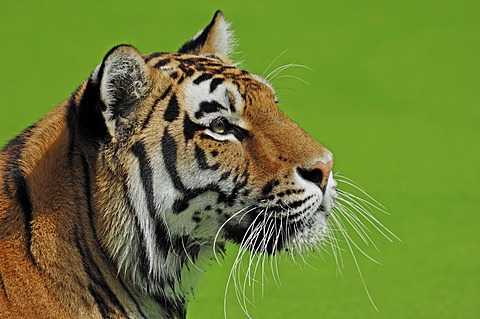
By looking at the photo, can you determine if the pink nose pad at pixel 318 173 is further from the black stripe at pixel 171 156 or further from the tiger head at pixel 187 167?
the black stripe at pixel 171 156

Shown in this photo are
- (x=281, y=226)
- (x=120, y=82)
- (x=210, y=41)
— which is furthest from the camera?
(x=210, y=41)

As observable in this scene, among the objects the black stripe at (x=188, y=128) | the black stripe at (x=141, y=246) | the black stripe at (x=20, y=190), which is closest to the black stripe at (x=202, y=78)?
the black stripe at (x=188, y=128)

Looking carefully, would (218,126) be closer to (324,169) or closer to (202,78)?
(202,78)

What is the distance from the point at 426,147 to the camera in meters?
5.78

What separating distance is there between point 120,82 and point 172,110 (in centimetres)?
17

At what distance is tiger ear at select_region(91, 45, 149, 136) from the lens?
7.77 feet

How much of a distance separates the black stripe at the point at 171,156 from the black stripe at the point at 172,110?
0.12ft

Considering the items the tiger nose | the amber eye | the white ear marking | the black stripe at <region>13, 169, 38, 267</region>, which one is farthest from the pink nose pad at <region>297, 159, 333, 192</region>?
the black stripe at <region>13, 169, 38, 267</region>

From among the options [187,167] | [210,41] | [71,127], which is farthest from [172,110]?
[210,41]

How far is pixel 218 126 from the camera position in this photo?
250cm

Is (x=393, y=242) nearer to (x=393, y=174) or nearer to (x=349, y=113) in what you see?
(x=393, y=174)

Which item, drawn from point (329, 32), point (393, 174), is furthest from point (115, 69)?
point (329, 32)

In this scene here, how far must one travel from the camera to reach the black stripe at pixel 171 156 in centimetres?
246

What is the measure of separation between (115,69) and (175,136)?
238 millimetres
